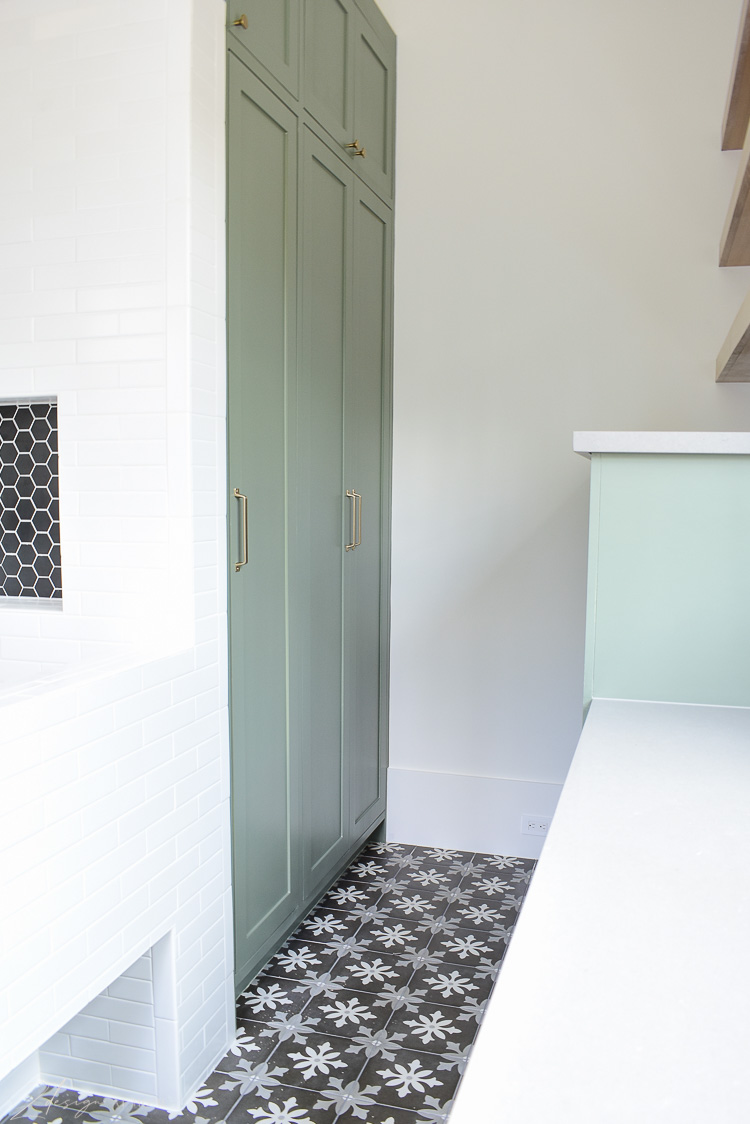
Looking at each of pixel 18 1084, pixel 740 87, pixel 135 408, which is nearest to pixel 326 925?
pixel 18 1084

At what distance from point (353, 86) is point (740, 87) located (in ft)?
4.50

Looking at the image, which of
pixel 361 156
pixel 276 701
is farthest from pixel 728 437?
pixel 361 156

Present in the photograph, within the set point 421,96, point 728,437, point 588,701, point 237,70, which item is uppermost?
point 421,96

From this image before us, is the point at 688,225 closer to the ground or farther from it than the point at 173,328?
farther from it

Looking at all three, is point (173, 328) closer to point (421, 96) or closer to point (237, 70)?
point (237, 70)

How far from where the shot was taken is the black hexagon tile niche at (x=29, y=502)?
1866 mm

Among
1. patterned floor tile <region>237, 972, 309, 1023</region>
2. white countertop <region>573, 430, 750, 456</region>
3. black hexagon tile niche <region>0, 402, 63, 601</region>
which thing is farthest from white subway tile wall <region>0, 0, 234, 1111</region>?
white countertop <region>573, 430, 750, 456</region>

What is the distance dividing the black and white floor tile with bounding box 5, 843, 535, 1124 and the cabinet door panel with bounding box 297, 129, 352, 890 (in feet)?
0.76

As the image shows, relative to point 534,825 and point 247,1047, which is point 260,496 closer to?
point 247,1047

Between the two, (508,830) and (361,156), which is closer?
(361,156)

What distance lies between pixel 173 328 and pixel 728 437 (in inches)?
41.4

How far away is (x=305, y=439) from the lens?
2.29m

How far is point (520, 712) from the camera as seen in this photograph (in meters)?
3.02

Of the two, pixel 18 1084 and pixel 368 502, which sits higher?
pixel 368 502
